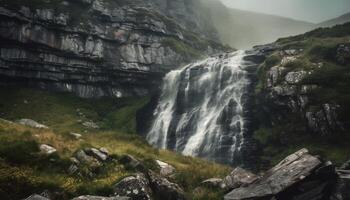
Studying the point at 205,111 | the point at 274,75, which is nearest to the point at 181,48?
the point at 205,111

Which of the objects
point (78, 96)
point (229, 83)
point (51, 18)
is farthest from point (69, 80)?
point (229, 83)

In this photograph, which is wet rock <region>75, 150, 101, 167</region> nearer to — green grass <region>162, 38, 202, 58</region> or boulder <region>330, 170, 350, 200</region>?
boulder <region>330, 170, 350, 200</region>

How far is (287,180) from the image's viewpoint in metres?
20.3

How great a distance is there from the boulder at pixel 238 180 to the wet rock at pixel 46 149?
10.4 m

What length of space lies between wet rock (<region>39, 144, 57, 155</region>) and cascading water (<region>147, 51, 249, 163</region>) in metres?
31.4

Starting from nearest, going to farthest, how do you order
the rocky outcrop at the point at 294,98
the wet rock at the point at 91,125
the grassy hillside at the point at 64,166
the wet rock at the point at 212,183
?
the grassy hillside at the point at 64,166 → the wet rock at the point at 212,183 → the rocky outcrop at the point at 294,98 → the wet rock at the point at 91,125

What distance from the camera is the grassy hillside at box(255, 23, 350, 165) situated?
46.9 metres

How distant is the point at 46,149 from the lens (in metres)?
21.8

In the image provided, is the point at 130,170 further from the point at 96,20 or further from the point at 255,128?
the point at 96,20

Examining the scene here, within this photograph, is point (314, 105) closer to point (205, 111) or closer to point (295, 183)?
point (205, 111)

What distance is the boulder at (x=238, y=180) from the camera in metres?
21.4

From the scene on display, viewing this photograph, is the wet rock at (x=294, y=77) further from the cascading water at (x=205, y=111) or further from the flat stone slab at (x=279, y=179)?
the flat stone slab at (x=279, y=179)

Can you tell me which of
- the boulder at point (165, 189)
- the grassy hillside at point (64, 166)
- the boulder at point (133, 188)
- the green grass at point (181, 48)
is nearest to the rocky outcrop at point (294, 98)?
A: the grassy hillside at point (64, 166)

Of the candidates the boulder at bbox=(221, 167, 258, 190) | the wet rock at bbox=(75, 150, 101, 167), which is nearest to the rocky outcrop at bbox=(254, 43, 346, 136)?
the boulder at bbox=(221, 167, 258, 190)
